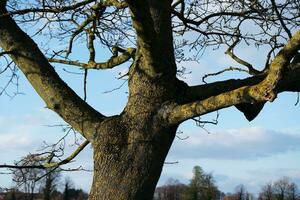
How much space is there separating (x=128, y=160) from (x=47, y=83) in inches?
43.3

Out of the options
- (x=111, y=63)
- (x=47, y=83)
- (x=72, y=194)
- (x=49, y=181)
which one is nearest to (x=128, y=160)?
(x=47, y=83)

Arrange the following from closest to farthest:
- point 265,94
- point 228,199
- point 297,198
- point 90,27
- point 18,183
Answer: point 265,94, point 18,183, point 90,27, point 297,198, point 228,199

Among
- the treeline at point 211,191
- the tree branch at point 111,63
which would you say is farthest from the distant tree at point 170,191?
the tree branch at point 111,63

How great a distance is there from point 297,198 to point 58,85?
80.4 metres

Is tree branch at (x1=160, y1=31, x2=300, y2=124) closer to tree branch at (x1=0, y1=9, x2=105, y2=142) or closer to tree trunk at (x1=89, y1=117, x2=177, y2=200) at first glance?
tree trunk at (x1=89, y1=117, x2=177, y2=200)

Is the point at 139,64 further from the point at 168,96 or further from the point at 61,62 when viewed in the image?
the point at 61,62

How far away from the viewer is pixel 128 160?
4906 millimetres

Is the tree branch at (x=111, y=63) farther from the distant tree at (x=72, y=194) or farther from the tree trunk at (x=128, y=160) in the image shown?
the distant tree at (x=72, y=194)

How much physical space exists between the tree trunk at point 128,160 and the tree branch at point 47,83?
234 mm

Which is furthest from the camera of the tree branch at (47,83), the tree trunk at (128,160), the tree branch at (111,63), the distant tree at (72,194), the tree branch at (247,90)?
the distant tree at (72,194)

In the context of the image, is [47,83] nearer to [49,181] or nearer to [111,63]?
[111,63]

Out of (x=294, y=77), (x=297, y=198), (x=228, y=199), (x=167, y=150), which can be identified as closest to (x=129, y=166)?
(x=167, y=150)

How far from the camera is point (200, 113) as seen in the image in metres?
4.71

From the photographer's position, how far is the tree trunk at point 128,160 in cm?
484
